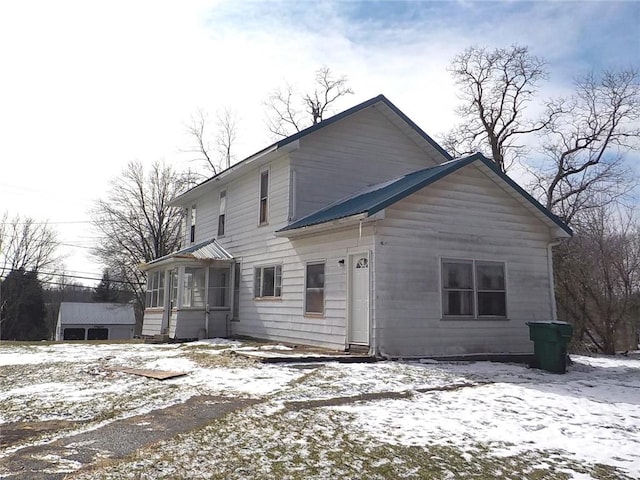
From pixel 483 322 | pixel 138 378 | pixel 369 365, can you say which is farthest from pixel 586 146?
pixel 138 378

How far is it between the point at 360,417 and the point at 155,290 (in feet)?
50.1

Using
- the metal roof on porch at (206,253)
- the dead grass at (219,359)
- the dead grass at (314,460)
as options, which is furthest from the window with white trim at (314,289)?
the dead grass at (314,460)

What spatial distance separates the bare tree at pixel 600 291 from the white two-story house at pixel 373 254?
6480mm

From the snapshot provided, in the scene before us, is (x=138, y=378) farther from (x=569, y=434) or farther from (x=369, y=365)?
(x=569, y=434)

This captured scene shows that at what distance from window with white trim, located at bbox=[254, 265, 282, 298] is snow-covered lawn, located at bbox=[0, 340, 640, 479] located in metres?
4.77

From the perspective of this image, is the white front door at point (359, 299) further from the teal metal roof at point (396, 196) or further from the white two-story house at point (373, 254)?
the teal metal roof at point (396, 196)

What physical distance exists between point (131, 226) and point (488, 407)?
37.5 metres

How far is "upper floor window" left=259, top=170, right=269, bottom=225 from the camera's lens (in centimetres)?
1606

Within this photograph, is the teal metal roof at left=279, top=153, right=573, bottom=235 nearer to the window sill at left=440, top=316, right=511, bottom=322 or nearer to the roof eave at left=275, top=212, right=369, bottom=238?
the roof eave at left=275, top=212, right=369, bottom=238

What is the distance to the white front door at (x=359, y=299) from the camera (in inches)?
448

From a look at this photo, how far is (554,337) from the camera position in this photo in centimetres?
1034

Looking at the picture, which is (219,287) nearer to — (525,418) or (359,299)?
(359,299)

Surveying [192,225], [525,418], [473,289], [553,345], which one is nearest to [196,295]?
[192,225]

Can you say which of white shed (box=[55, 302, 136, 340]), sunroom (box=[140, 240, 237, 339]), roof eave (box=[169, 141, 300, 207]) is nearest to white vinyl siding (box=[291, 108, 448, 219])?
roof eave (box=[169, 141, 300, 207])
